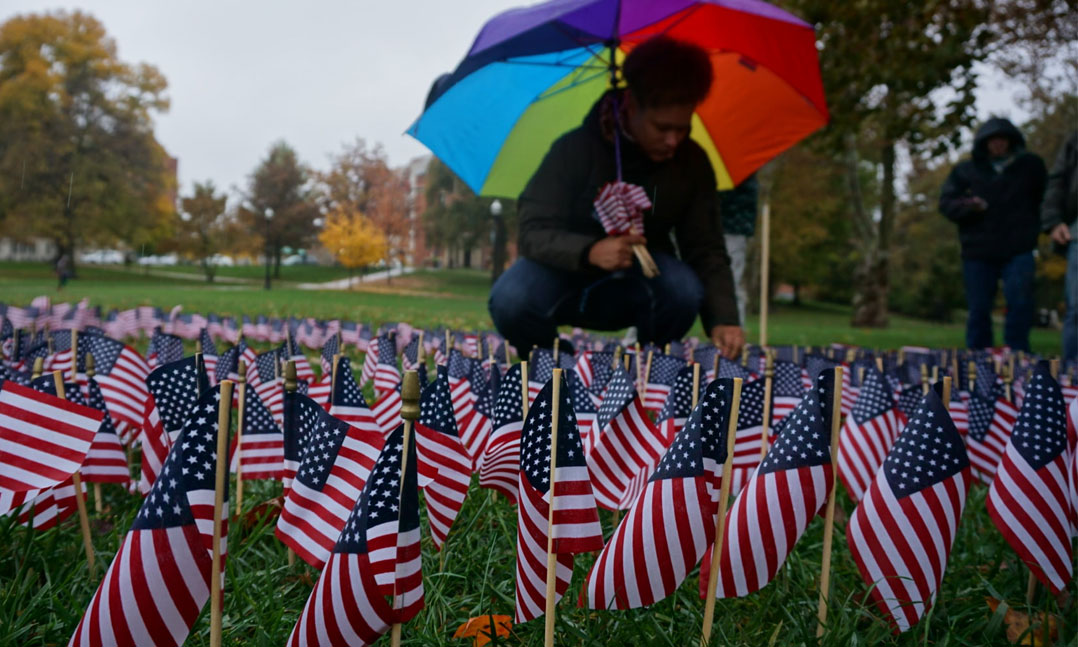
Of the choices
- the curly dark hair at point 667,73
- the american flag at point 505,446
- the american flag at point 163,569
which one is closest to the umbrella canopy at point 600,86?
the curly dark hair at point 667,73

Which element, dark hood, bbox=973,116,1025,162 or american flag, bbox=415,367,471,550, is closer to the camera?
american flag, bbox=415,367,471,550

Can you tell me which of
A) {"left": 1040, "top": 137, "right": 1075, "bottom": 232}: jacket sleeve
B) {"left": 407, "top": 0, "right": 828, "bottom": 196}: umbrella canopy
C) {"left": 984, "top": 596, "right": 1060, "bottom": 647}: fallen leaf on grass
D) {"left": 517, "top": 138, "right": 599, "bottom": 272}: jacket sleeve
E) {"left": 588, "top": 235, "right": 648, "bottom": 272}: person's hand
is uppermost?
{"left": 407, "top": 0, "right": 828, "bottom": 196}: umbrella canopy

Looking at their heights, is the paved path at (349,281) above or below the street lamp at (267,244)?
below

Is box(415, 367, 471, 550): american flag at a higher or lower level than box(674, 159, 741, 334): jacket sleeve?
lower

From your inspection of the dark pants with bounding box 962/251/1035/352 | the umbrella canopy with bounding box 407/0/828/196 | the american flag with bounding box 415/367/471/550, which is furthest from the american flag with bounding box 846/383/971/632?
the dark pants with bounding box 962/251/1035/352

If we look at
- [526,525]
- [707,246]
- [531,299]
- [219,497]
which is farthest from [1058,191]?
[219,497]

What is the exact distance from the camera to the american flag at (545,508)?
149 cm

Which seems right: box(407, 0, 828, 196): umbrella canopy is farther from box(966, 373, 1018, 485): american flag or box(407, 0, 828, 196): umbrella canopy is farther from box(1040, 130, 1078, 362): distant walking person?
box(966, 373, 1018, 485): american flag

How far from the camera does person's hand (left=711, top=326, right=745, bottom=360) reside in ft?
13.4

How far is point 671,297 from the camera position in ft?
14.4

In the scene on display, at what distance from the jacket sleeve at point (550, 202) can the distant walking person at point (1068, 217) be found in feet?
14.1

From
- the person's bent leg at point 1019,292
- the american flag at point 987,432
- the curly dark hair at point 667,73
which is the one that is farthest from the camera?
the person's bent leg at point 1019,292

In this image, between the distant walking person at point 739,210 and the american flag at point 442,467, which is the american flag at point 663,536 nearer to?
the american flag at point 442,467

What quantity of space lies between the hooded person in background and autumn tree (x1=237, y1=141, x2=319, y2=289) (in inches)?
794
